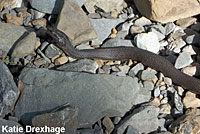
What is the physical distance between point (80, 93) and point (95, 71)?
29.9 inches

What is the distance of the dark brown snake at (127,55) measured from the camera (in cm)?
626

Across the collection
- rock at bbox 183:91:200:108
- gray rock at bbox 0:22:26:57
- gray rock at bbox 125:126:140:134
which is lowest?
gray rock at bbox 125:126:140:134

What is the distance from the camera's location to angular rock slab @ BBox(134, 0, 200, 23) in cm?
673

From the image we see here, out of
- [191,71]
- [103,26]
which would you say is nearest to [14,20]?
[103,26]

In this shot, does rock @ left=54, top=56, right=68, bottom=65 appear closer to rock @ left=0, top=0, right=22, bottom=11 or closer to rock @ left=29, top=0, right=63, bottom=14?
rock @ left=29, top=0, right=63, bottom=14

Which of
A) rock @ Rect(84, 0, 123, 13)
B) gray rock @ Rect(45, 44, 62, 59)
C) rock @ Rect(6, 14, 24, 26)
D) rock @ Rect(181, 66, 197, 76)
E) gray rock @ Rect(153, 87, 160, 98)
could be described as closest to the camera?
gray rock @ Rect(153, 87, 160, 98)

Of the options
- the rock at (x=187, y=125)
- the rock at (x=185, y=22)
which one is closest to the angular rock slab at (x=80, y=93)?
the rock at (x=187, y=125)

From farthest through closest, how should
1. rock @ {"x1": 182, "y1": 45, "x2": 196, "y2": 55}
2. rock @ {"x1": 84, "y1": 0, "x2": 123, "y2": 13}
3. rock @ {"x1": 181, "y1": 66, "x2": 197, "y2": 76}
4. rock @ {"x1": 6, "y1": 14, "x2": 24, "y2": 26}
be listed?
rock @ {"x1": 84, "y1": 0, "x2": 123, "y2": 13}
rock @ {"x1": 6, "y1": 14, "x2": 24, "y2": 26}
rock @ {"x1": 182, "y1": 45, "x2": 196, "y2": 55}
rock @ {"x1": 181, "y1": 66, "x2": 197, "y2": 76}

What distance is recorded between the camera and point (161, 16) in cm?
681

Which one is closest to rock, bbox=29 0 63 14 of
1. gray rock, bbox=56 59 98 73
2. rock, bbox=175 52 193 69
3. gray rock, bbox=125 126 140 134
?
gray rock, bbox=56 59 98 73

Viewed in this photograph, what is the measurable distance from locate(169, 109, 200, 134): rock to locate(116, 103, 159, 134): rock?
0.88 ft

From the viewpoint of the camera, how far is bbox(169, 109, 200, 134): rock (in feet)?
17.4

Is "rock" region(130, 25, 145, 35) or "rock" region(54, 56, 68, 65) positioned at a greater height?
"rock" region(130, 25, 145, 35)

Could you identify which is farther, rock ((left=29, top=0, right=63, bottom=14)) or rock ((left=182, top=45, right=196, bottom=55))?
rock ((left=29, top=0, right=63, bottom=14))
